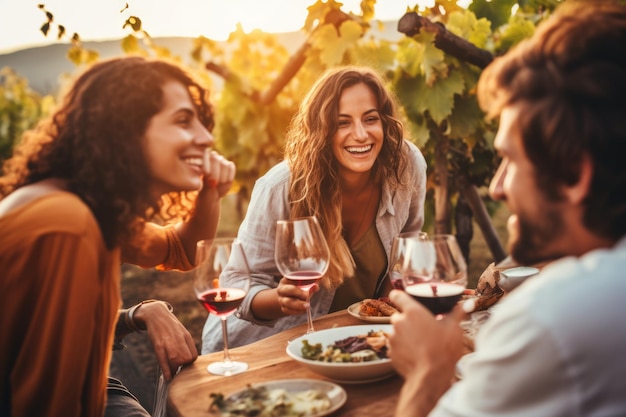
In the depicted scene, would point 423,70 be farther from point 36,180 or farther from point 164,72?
point 36,180

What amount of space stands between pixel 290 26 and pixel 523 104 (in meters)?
4.01

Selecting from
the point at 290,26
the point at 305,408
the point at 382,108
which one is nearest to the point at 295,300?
the point at 305,408

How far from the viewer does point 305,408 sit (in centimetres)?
161

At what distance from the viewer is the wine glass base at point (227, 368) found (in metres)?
1.99

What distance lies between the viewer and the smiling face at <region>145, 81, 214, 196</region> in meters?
2.02

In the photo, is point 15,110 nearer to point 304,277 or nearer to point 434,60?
point 434,60

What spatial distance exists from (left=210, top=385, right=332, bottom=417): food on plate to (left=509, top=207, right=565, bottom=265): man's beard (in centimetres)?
61

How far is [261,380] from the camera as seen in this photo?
6.28 ft

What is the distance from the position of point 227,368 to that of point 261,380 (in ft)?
0.52

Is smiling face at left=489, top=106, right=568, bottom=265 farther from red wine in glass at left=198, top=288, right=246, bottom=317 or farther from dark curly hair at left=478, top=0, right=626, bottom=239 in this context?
red wine in glass at left=198, top=288, right=246, bottom=317

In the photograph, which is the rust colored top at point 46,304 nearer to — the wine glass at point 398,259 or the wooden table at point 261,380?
the wooden table at point 261,380

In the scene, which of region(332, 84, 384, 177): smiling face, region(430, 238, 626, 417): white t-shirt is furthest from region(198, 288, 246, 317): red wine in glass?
region(332, 84, 384, 177): smiling face

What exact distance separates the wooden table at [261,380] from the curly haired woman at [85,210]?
0.17 m

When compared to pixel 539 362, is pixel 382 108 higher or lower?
higher
